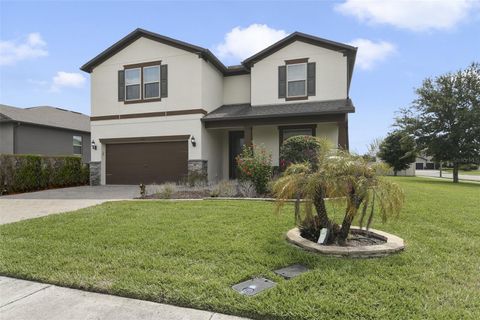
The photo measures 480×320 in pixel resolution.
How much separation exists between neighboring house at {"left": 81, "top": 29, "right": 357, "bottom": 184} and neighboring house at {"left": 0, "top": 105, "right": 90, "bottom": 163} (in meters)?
5.68

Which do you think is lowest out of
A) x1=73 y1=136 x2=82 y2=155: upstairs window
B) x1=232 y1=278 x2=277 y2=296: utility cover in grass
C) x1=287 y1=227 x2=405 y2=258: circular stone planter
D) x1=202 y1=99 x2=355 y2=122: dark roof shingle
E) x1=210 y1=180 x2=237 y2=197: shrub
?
x1=232 y1=278 x2=277 y2=296: utility cover in grass

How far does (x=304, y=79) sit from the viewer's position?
13.6m

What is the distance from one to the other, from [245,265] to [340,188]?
169 centimetres

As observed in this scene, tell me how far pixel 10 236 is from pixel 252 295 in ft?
15.9

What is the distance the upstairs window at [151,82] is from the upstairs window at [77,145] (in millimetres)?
9656

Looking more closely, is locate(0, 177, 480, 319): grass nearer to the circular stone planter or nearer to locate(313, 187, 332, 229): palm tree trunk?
the circular stone planter

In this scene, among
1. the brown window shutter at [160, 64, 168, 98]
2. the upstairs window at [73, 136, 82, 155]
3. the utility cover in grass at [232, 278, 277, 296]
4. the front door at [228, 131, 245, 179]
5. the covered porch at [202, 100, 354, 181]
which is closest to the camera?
Answer: the utility cover in grass at [232, 278, 277, 296]

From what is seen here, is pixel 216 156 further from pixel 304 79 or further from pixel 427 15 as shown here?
pixel 427 15

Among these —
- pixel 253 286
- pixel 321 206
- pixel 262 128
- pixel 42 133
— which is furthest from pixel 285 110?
pixel 42 133

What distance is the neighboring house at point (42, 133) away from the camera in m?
17.0

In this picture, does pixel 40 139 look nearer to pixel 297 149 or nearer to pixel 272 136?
pixel 272 136

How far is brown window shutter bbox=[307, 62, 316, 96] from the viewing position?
13.4 m

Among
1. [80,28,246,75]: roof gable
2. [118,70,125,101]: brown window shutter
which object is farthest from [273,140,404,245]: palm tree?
[118,70,125,101]: brown window shutter

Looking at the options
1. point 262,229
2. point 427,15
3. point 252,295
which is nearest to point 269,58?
point 427,15
